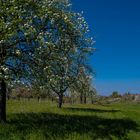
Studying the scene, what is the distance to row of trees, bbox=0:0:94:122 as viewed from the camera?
27625mm

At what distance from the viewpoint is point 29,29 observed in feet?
88.9

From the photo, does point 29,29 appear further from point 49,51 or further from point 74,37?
point 74,37

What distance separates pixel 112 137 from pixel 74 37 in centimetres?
909

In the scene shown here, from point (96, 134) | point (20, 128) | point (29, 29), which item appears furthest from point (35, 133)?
point (29, 29)

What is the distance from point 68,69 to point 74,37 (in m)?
3.85

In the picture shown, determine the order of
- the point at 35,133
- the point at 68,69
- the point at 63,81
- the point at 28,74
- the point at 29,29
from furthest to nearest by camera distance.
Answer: the point at 68,69
the point at 63,81
the point at 28,74
the point at 29,29
the point at 35,133

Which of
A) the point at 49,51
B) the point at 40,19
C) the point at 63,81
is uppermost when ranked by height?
the point at 40,19

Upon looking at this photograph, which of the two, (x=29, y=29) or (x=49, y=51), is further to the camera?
(x=49, y=51)

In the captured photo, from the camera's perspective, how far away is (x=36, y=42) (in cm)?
2978

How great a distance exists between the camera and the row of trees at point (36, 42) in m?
27.6

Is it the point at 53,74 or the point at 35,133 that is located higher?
the point at 53,74

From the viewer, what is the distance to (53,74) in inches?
1171

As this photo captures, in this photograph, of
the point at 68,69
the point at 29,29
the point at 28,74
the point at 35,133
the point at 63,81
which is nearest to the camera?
the point at 35,133

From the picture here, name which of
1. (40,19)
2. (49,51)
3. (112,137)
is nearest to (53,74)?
(49,51)
